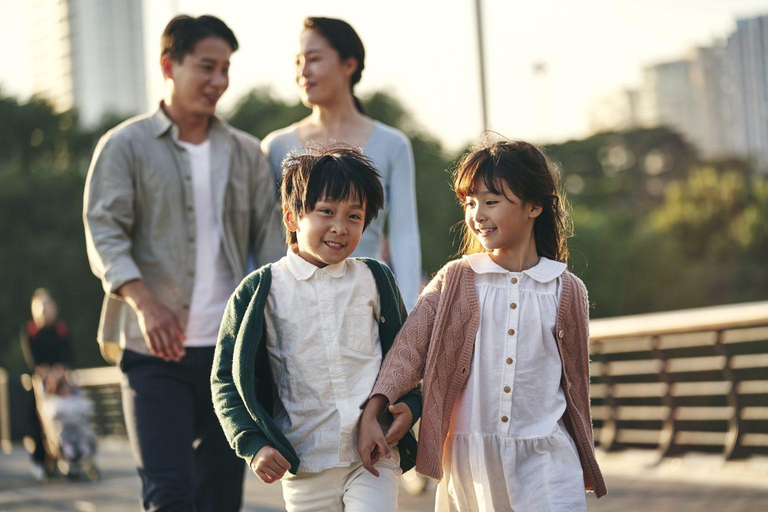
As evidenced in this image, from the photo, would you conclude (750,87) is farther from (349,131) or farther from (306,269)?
A: (306,269)

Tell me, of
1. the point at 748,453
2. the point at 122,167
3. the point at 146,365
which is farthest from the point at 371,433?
the point at 748,453

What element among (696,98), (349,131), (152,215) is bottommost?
(152,215)

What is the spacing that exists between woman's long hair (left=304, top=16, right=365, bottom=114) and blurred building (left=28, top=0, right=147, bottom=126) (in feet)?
382

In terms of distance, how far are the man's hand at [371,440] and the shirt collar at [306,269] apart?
1.21ft

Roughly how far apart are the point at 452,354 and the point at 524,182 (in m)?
0.53

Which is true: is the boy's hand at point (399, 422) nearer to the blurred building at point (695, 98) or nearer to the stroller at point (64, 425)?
the stroller at point (64, 425)

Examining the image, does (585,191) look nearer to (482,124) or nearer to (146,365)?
(482,124)

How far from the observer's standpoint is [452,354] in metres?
3.26

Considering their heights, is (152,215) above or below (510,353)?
above

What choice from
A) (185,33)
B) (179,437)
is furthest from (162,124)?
(179,437)

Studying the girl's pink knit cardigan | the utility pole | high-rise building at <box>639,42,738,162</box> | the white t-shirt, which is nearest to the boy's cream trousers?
the girl's pink knit cardigan

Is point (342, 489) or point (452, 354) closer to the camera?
point (342, 489)

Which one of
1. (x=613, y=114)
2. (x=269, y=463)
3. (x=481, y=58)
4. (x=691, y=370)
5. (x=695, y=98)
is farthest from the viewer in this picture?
(x=695, y=98)

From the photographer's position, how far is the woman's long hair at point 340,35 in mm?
4207
